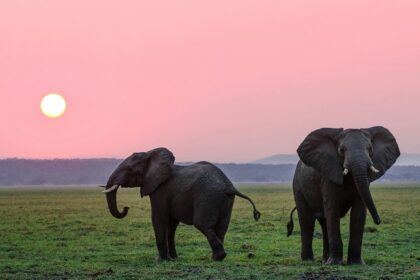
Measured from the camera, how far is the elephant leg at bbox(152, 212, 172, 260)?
19172mm

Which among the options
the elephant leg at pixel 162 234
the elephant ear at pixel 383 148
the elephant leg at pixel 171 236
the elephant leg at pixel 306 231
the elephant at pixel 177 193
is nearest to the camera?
the elephant ear at pixel 383 148

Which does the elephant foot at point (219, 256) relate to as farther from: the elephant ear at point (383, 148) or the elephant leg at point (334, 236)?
Result: the elephant ear at point (383, 148)

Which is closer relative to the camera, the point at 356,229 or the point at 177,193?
the point at 356,229

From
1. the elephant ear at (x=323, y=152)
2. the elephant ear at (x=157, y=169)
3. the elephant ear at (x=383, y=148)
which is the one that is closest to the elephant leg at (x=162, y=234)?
the elephant ear at (x=157, y=169)

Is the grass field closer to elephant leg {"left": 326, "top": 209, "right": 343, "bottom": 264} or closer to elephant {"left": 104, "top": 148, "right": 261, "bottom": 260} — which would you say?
elephant leg {"left": 326, "top": 209, "right": 343, "bottom": 264}

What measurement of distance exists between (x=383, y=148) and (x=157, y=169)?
17.8 ft

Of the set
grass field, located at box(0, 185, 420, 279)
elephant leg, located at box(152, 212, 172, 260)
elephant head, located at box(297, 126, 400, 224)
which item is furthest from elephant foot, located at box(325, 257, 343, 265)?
elephant leg, located at box(152, 212, 172, 260)

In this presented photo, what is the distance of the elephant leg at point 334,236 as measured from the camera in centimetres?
1670

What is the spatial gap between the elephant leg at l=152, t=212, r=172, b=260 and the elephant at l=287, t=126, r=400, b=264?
367 cm

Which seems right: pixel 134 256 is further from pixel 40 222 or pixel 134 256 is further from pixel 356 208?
pixel 40 222

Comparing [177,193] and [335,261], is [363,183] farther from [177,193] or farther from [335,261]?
[177,193]

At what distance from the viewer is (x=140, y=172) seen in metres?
19.8

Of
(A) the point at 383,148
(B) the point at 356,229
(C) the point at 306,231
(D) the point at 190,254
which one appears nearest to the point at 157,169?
(D) the point at 190,254

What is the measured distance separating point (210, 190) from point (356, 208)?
11.4ft
